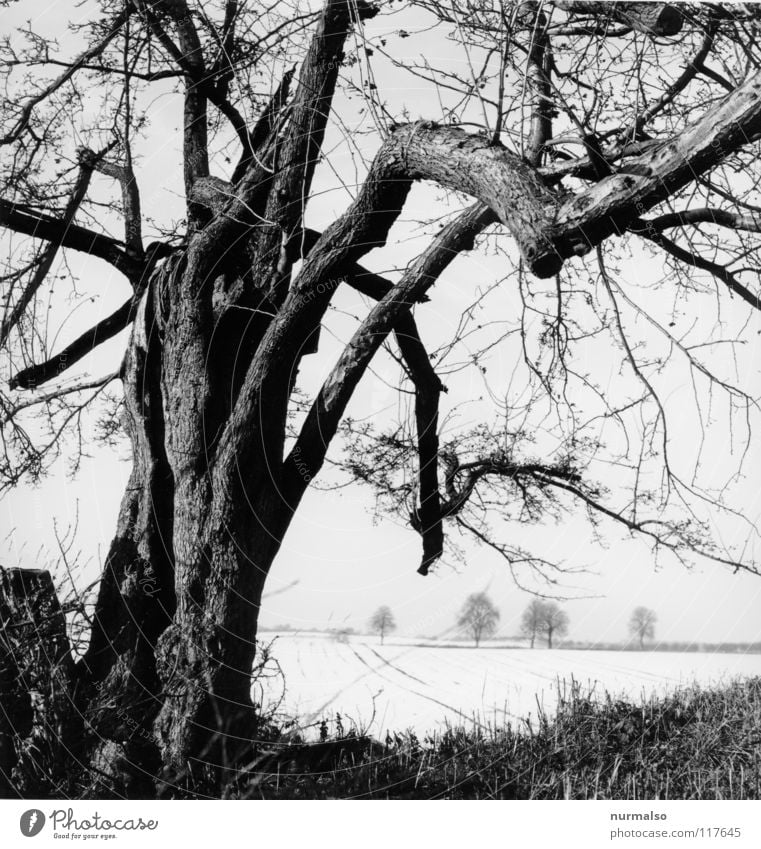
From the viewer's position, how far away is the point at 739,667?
13.3 ft

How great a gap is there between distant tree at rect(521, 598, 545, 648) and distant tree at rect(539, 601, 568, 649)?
1 centimetres

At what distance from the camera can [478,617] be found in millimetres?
3594

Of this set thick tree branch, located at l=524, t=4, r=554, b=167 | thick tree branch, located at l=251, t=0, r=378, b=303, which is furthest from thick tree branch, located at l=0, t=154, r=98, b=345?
thick tree branch, located at l=524, t=4, r=554, b=167

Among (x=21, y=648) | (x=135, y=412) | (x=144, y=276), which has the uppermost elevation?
(x=144, y=276)

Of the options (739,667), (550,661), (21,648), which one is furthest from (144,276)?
(739,667)

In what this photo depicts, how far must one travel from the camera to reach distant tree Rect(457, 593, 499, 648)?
3582mm

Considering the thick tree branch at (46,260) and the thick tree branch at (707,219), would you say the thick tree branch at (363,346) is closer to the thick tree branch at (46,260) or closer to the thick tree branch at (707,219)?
the thick tree branch at (707,219)

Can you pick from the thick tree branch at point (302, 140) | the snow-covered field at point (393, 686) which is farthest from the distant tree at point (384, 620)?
the thick tree branch at point (302, 140)

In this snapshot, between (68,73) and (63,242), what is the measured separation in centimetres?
80
